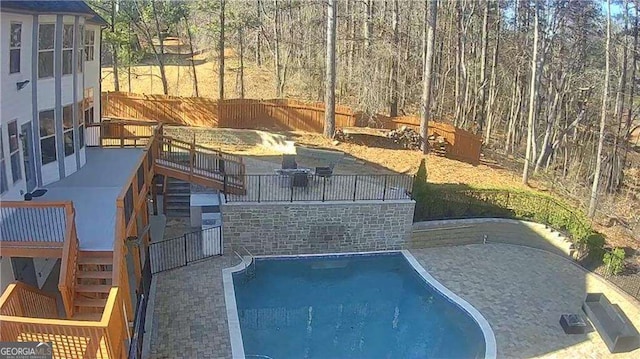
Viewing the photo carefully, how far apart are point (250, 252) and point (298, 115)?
11.9 meters

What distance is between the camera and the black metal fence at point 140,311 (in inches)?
364

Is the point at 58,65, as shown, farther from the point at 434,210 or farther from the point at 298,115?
the point at 298,115

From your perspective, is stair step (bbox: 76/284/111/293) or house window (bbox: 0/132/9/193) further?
house window (bbox: 0/132/9/193)

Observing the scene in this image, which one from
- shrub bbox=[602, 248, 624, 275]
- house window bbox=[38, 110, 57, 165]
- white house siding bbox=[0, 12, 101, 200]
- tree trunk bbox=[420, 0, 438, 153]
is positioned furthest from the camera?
tree trunk bbox=[420, 0, 438, 153]

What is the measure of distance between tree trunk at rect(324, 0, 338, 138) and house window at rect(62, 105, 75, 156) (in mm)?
12430

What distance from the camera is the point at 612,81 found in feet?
89.5

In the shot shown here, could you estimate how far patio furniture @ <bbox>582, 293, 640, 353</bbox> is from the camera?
11.6m

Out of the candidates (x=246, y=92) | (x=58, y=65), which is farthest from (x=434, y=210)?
(x=246, y=92)

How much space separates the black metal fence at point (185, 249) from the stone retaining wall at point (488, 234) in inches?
256

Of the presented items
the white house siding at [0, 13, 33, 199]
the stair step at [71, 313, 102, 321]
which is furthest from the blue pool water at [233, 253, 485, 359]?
the white house siding at [0, 13, 33, 199]

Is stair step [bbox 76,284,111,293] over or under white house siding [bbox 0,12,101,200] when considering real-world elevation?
under

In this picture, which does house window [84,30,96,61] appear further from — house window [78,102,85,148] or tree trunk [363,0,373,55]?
tree trunk [363,0,373,55]

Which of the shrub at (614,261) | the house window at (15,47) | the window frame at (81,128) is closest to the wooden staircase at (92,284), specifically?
the house window at (15,47)

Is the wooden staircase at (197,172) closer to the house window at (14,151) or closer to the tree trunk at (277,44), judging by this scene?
the house window at (14,151)
